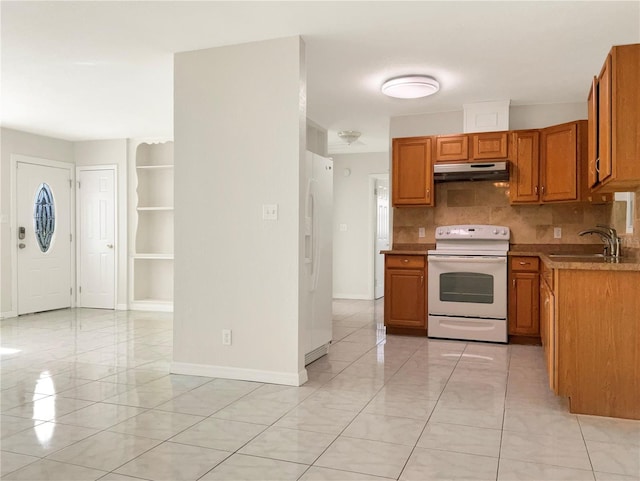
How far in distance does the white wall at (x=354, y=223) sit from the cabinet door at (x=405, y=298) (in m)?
2.77

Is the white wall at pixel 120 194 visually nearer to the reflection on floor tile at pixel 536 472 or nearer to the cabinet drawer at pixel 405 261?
the cabinet drawer at pixel 405 261

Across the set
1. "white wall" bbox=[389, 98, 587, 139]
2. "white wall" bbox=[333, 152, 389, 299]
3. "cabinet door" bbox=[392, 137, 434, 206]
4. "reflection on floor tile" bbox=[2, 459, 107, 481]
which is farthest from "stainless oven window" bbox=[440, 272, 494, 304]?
"reflection on floor tile" bbox=[2, 459, 107, 481]

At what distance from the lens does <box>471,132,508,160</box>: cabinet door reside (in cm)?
518

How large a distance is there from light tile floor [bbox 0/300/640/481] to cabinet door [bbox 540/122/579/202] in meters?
1.60

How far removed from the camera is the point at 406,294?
5.40 meters

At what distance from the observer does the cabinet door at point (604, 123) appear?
2969mm

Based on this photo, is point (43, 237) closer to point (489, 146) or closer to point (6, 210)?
point (6, 210)

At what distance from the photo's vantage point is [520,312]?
195 inches

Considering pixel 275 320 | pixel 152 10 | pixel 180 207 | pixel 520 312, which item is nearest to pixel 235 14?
pixel 152 10

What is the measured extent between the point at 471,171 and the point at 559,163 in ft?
2.71

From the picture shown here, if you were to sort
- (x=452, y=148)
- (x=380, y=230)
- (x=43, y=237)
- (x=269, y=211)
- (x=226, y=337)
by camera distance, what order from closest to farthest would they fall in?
(x=269, y=211) → (x=226, y=337) → (x=452, y=148) → (x=43, y=237) → (x=380, y=230)

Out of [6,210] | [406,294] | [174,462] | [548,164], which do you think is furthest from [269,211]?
[6,210]

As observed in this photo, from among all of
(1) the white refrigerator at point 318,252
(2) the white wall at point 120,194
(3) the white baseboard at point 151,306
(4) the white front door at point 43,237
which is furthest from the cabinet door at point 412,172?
(4) the white front door at point 43,237

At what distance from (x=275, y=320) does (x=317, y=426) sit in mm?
989
